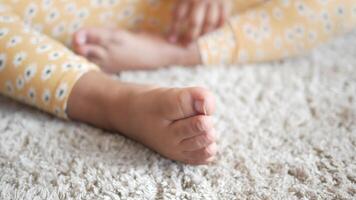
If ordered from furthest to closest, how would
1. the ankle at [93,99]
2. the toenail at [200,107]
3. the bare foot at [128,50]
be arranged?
the bare foot at [128,50]
the ankle at [93,99]
the toenail at [200,107]

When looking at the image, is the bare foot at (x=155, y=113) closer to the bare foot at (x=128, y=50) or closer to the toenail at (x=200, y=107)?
the toenail at (x=200, y=107)

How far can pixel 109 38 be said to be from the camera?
71 centimetres

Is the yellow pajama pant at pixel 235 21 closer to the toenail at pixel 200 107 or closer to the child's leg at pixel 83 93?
the child's leg at pixel 83 93

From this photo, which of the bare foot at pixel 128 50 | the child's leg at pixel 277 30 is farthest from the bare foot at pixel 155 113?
the child's leg at pixel 277 30

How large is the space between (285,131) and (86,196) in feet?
0.94

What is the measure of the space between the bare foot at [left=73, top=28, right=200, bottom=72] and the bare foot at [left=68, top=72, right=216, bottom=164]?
123mm

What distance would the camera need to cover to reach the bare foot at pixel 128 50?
705mm

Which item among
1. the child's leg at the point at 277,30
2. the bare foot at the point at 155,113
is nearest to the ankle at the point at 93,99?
the bare foot at the point at 155,113

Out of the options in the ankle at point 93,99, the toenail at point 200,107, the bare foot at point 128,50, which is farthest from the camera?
the bare foot at point 128,50

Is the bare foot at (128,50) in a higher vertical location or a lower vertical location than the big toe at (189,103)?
lower

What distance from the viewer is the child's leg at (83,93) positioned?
1.65ft

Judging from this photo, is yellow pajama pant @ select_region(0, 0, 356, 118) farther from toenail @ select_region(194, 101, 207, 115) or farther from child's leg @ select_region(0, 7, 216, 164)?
toenail @ select_region(194, 101, 207, 115)

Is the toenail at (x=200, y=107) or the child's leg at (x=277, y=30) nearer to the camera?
the toenail at (x=200, y=107)

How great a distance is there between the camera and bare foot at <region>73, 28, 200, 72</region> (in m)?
0.71
